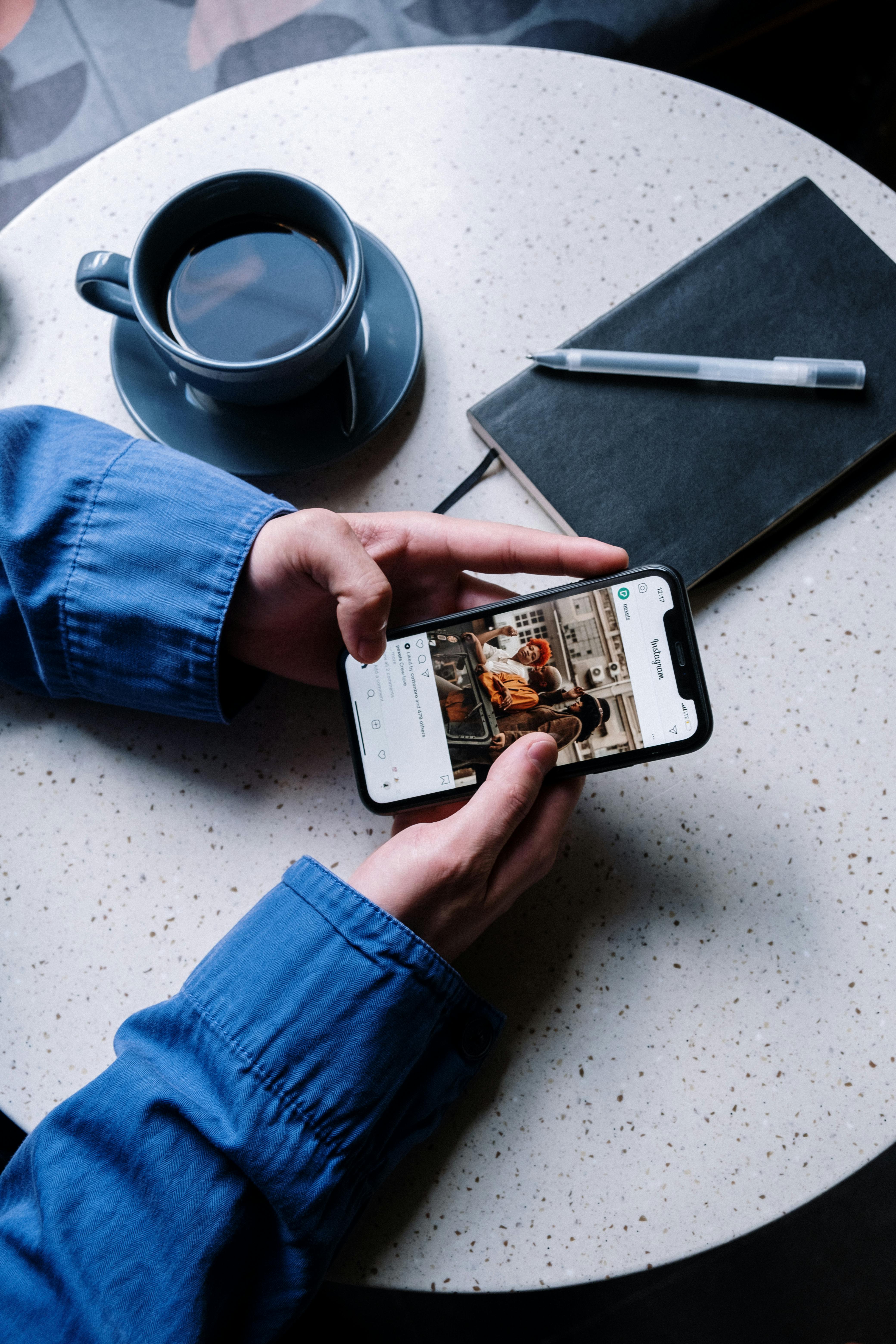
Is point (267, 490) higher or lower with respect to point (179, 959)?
higher

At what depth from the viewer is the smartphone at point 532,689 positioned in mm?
577

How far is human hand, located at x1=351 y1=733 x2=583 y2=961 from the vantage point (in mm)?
549

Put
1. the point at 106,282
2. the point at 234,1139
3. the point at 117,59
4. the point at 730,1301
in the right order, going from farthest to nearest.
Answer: the point at 117,59
the point at 730,1301
the point at 106,282
the point at 234,1139

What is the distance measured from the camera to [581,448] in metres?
0.65

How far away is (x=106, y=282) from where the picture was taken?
59cm

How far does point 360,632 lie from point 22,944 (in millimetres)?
323

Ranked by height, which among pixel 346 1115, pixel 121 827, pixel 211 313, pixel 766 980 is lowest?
pixel 766 980

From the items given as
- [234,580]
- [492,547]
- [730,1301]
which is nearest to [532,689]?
[492,547]

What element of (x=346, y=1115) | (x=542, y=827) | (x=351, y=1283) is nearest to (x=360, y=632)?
(x=542, y=827)

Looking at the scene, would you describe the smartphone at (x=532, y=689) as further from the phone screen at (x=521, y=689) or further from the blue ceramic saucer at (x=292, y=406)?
Answer: the blue ceramic saucer at (x=292, y=406)

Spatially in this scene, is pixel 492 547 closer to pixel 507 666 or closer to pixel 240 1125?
pixel 507 666

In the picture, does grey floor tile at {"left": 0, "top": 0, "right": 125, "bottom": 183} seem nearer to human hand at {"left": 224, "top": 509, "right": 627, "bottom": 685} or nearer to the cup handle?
the cup handle

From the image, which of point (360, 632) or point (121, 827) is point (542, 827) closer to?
point (360, 632)

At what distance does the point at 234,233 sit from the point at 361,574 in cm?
28
